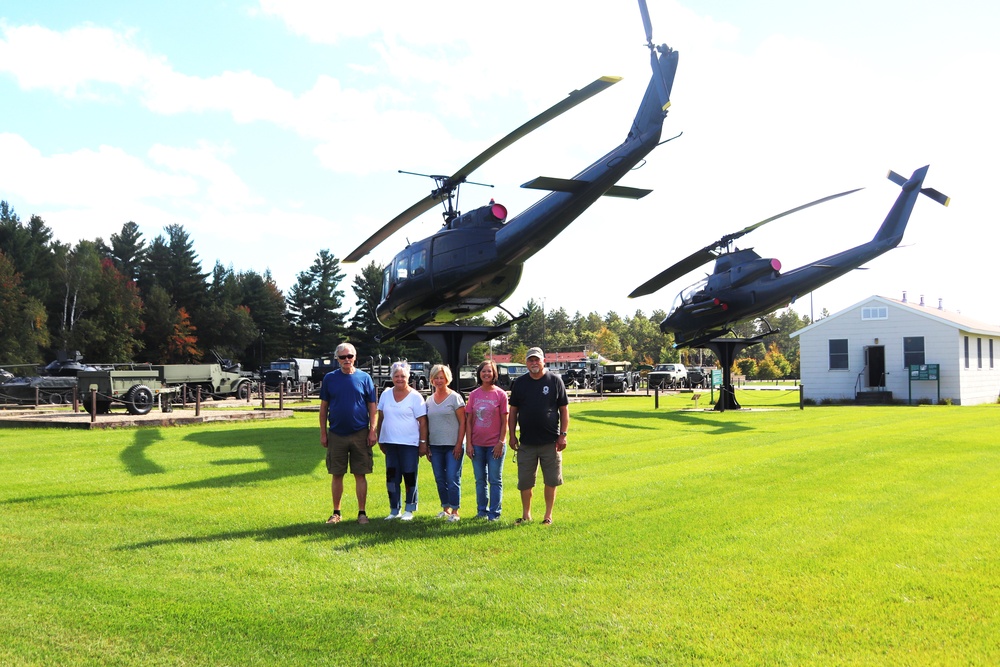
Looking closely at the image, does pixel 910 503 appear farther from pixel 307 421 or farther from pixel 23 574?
pixel 307 421

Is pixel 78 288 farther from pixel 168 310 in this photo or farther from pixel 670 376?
pixel 670 376

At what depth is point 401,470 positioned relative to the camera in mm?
7074

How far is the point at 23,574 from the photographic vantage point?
5.35 m

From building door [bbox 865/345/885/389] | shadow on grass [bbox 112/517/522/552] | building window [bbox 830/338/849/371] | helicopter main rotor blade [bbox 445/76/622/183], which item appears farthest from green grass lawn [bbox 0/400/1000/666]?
building window [bbox 830/338/849/371]

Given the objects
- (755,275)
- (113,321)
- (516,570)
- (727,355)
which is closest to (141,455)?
(516,570)

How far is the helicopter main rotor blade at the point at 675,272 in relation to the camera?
74.5 feet

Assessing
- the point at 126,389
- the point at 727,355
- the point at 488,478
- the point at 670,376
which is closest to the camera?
the point at 488,478

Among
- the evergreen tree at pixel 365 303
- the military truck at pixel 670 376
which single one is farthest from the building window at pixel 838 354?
the evergreen tree at pixel 365 303

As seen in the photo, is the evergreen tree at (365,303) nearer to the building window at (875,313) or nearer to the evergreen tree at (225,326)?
the evergreen tree at (225,326)

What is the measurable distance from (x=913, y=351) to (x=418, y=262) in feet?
77.6

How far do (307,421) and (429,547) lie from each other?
1358 centimetres

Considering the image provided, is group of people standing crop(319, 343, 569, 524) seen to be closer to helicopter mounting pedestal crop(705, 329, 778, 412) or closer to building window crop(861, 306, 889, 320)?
helicopter mounting pedestal crop(705, 329, 778, 412)

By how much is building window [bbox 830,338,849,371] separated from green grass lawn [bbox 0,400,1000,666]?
2327 centimetres

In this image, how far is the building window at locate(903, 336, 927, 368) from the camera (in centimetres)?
3092
